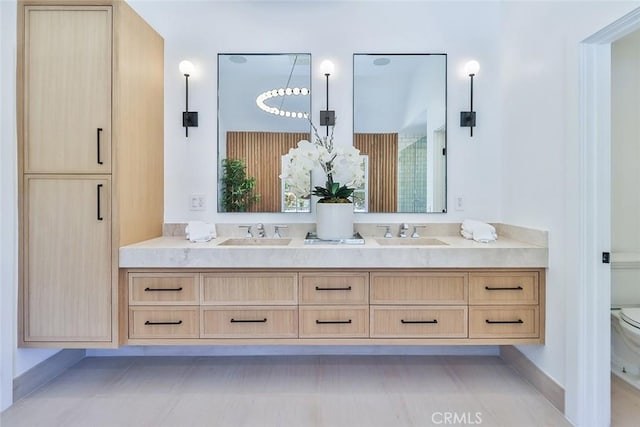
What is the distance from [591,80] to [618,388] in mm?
1739

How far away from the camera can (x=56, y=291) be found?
1844 millimetres

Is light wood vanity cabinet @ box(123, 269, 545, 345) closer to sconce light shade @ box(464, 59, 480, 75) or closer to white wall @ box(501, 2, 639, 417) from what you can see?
white wall @ box(501, 2, 639, 417)

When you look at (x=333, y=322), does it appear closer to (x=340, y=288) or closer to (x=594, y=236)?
(x=340, y=288)

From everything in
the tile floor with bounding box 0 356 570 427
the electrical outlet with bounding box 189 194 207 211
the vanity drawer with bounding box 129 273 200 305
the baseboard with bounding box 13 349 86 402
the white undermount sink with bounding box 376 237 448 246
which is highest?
the electrical outlet with bounding box 189 194 207 211

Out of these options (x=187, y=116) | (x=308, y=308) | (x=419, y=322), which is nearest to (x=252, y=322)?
(x=308, y=308)

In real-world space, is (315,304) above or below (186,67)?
below

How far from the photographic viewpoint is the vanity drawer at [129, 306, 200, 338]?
6.12 feet

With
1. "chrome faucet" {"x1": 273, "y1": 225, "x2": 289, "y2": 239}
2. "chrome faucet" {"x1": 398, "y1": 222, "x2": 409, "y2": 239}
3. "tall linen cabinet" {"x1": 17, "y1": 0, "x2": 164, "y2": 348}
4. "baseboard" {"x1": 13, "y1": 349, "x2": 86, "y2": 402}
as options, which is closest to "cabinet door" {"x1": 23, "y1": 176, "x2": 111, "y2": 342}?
"tall linen cabinet" {"x1": 17, "y1": 0, "x2": 164, "y2": 348}

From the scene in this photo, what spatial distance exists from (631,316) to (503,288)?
82 centimetres

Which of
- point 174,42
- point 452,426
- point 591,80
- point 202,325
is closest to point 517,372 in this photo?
point 452,426

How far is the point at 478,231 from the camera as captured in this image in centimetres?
214

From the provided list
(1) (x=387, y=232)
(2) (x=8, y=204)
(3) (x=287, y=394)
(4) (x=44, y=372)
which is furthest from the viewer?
(1) (x=387, y=232)

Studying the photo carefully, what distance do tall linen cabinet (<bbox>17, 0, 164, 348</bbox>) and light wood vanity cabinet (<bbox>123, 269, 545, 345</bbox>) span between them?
0.23 metres

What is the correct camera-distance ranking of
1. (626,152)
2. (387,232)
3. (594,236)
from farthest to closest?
(387,232), (626,152), (594,236)
